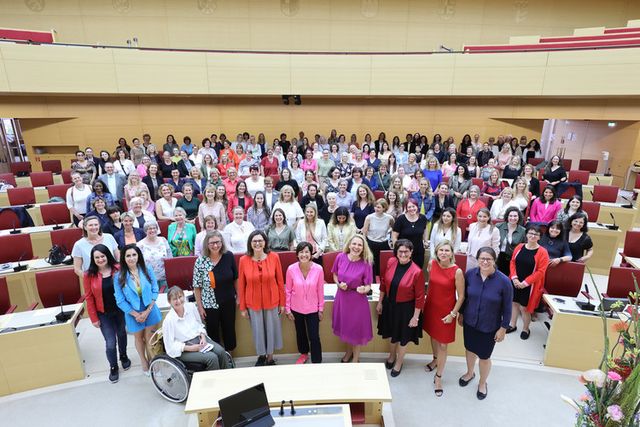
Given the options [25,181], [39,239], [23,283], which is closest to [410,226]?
[23,283]

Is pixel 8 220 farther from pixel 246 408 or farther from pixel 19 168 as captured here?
pixel 246 408

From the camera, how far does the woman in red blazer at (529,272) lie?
4.12m

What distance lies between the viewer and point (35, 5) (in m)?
11.1

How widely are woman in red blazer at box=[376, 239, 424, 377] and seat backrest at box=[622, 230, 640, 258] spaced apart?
148 inches

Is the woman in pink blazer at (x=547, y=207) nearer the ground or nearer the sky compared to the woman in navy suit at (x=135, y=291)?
nearer the sky

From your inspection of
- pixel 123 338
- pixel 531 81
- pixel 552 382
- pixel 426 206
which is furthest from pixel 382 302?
pixel 531 81

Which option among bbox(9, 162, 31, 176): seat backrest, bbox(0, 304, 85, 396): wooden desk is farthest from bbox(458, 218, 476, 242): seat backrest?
bbox(9, 162, 31, 176): seat backrest

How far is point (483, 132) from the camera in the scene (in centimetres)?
1186

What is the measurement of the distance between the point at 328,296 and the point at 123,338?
220cm

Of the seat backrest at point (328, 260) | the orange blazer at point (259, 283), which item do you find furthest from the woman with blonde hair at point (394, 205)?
the orange blazer at point (259, 283)

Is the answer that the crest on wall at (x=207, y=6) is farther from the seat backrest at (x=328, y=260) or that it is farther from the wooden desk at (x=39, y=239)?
the seat backrest at (x=328, y=260)

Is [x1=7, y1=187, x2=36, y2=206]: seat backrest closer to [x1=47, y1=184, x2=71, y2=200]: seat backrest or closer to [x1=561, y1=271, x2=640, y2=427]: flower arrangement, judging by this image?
[x1=47, y1=184, x2=71, y2=200]: seat backrest

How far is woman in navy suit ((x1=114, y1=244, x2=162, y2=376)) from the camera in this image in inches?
136

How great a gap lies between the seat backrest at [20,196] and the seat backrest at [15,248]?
2517 mm
